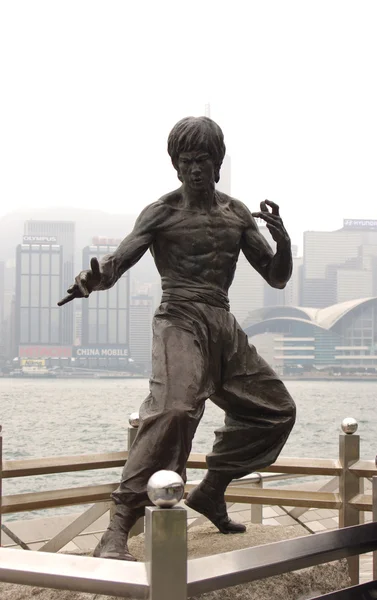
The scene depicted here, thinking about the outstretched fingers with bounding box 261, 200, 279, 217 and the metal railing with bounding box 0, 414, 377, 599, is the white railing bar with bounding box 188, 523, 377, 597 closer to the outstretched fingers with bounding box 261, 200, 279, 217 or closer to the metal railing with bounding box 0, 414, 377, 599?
the outstretched fingers with bounding box 261, 200, 279, 217

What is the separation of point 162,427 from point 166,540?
1331mm

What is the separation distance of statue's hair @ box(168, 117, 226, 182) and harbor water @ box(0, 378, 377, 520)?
1612 centimetres

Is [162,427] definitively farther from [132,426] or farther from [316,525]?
[316,525]

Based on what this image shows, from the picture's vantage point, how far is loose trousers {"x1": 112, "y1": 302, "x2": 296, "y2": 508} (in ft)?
11.4

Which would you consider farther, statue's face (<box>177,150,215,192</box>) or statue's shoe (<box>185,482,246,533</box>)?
statue's shoe (<box>185,482,246,533</box>)

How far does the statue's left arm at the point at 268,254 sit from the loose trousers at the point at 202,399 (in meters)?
0.33

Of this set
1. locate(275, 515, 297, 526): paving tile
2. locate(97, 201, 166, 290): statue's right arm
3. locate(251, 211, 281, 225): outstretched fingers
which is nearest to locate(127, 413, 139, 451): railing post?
locate(97, 201, 166, 290): statue's right arm

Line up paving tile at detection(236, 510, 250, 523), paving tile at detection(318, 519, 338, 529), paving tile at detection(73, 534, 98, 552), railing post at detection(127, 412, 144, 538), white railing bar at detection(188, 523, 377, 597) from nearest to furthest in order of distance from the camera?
white railing bar at detection(188, 523, 377, 597) → railing post at detection(127, 412, 144, 538) → paving tile at detection(73, 534, 98, 552) → paving tile at detection(236, 510, 250, 523) → paving tile at detection(318, 519, 338, 529)

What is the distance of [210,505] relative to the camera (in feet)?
13.7

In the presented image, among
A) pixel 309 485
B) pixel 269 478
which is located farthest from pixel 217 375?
pixel 309 485

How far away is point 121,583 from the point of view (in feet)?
7.18

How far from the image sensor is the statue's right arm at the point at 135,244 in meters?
3.74

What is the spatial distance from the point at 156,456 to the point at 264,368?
869 millimetres

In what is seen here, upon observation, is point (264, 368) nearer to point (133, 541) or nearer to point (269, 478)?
point (133, 541)
